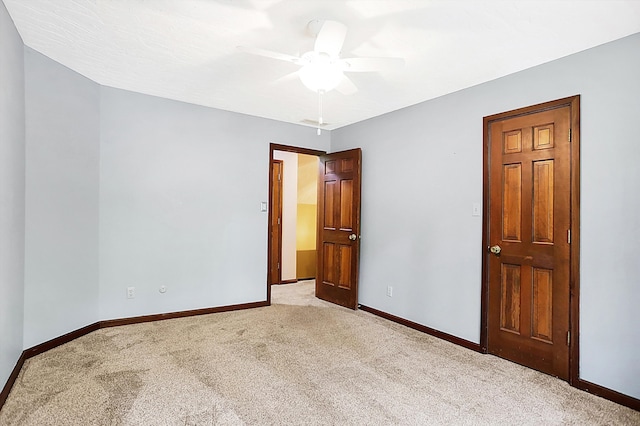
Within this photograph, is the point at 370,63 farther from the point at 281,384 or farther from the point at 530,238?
the point at 281,384

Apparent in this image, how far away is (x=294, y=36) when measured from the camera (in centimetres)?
238

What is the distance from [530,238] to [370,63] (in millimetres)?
1879

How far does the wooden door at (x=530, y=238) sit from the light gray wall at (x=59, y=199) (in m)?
3.68

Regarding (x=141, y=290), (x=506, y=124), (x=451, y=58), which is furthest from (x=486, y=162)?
(x=141, y=290)

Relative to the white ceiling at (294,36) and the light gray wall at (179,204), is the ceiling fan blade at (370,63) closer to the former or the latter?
the white ceiling at (294,36)

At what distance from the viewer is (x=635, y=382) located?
2232 millimetres

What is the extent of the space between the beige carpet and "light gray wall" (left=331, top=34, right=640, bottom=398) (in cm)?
39

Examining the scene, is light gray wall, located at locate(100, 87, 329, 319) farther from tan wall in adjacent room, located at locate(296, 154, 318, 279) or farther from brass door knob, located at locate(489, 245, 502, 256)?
brass door knob, located at locate(489, 245, 502, 256)

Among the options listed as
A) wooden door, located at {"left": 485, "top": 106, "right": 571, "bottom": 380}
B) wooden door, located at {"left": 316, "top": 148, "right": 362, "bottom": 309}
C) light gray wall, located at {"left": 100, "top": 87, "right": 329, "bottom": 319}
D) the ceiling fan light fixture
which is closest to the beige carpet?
wooden door, located at {"left": 485, "top": 106, "right": 571, "bottom": 380}

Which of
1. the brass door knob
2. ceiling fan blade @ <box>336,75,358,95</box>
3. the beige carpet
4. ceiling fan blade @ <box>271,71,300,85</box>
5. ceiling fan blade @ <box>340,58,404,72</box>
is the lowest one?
the beige carpet

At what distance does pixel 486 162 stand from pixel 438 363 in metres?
1.76

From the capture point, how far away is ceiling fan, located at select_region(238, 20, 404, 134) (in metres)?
2.05

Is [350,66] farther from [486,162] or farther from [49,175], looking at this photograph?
[49,175]

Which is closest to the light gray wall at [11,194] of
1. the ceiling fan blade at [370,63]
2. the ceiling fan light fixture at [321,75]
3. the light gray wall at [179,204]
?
the light gray wall at [179,204]
